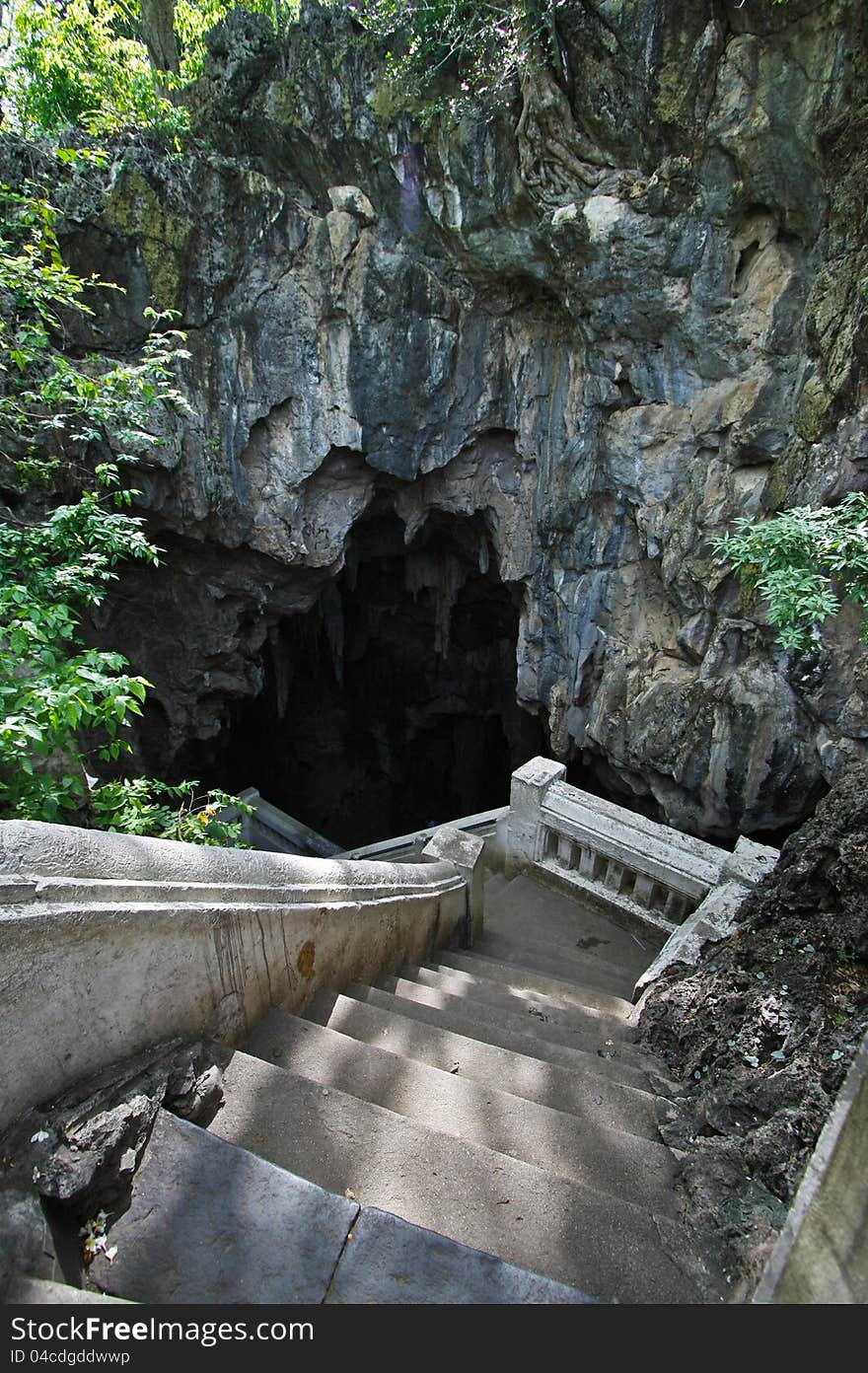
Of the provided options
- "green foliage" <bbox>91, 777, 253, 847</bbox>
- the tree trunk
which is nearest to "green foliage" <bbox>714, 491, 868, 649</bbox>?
"green foliage" <bbox>91, 777, 253, 847</bbox>

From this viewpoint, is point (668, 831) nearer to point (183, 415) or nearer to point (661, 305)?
point (661, 305)

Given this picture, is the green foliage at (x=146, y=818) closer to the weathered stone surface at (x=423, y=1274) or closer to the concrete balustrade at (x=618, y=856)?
the weathered stone surface at (x=423, y=1274)

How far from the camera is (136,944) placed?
1801 millimetres

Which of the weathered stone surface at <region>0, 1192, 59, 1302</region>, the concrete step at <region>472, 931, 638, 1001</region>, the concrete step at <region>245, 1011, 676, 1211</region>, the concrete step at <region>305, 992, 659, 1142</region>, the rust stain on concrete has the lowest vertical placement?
the concrete step at <region>472, 931, 638, 1001</region>

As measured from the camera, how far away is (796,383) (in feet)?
21.6

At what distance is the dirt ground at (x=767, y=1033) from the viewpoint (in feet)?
5.57

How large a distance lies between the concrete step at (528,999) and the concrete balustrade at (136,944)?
1.02 meters

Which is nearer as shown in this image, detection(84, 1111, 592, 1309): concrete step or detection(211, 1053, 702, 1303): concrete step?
detection(84, 1111, 592, 1309): concrete step

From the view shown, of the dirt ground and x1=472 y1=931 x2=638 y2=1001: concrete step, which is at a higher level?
the dirt ground

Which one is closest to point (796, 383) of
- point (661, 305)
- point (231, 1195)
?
point (661, 305)

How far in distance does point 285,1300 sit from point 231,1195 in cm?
24

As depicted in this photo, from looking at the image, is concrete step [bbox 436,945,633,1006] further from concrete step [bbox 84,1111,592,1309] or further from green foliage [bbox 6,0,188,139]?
green foliage [bbox 6,0,188,139]

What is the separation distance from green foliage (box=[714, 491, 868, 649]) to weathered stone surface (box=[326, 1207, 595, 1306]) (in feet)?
15.0

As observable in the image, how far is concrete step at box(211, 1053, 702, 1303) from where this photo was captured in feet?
5.19
